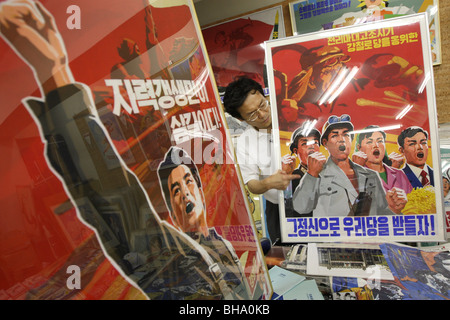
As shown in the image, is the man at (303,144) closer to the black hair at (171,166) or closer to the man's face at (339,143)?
the man's face at (339,143)

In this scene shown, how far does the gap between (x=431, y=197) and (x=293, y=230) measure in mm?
652

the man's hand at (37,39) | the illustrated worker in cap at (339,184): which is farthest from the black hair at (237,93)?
the man's hand at (37,39)

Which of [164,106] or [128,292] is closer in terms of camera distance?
[128,292]

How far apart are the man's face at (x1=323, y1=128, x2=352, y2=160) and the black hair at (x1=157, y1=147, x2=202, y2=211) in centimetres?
85

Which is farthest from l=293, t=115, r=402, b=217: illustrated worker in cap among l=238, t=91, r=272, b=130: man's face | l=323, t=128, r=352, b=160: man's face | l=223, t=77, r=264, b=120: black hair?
l=223, t=77, r=264, b=120: black hair

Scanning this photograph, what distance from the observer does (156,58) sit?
0.63m

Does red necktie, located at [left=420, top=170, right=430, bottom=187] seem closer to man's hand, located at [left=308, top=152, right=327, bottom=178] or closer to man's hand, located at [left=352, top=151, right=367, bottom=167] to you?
man's hand, located at [left=352, top=151, right=367, bottom=167]

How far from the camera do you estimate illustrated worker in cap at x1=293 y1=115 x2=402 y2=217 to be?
50.0 inches

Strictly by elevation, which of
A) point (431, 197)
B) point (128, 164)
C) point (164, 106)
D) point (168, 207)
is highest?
point (164, 106)

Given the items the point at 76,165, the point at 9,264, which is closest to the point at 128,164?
the point at 76,165

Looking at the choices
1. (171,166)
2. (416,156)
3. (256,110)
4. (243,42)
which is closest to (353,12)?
(243,42)

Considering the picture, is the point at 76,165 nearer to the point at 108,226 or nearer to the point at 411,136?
the point at 108,226

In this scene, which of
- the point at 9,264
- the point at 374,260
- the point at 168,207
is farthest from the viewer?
the point at 374,260

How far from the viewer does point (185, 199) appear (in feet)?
2.10
